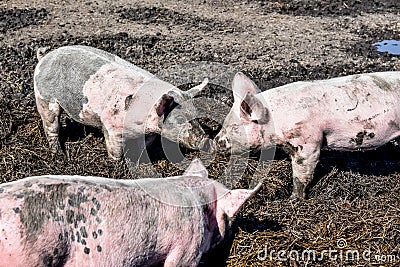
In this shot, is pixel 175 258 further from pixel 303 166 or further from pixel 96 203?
pixel 303 166

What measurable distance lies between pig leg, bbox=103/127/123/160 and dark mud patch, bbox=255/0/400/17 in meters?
6.48

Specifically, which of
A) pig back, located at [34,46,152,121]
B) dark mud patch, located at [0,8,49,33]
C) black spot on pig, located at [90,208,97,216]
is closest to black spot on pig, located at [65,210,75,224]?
black spot on pig, located at [90,208,97,216]

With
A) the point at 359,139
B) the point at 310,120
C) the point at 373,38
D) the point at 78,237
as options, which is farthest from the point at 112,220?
the point at 373,38

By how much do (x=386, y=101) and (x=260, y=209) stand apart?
4.96ft

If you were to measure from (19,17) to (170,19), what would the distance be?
248cm

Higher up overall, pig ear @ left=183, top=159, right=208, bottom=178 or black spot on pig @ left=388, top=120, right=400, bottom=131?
pig ear @ left=183, top=159, right=208, bottom=178

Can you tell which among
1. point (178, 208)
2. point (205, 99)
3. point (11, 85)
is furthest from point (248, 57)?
point (178, 208)

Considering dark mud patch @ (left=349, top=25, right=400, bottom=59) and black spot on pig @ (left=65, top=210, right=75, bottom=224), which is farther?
dark mud patch @ (left=349, top=25, right=400, bottom=59)

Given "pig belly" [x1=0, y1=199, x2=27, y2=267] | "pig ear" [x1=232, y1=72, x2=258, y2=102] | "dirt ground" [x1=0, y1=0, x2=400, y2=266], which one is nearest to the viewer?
"pig belly" [x1=0, y1=199, x2=27, y2=267]

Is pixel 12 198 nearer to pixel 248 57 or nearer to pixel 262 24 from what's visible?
pixel 248 57

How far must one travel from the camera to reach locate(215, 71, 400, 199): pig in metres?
5.11

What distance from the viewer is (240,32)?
32.4 feet

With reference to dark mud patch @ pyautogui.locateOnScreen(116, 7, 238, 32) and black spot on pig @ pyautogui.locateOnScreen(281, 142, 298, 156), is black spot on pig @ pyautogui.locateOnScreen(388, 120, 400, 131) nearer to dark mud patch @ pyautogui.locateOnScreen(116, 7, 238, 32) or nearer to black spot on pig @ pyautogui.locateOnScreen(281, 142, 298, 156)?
black spot on pig @ pyautogui.locateOnScreen(281, 142, 298, 156)

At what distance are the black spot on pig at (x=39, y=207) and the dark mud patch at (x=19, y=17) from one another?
6533 mm
